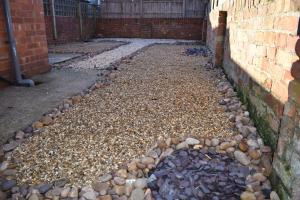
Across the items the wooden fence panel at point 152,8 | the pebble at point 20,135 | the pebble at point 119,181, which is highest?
the wooden fence panel at point 152,8

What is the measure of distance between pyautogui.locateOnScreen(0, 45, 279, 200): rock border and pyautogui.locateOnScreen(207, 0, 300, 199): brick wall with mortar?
13cm

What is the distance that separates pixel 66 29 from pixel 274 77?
1136 centimetres

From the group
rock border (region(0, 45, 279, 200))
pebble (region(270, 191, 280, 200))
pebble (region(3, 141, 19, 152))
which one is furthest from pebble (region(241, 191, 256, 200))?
pebble (region(3, 141, 19, 152))

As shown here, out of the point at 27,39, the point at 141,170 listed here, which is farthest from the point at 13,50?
the point at 141,170

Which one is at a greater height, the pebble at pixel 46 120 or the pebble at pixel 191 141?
the pebble at pixel 46 120

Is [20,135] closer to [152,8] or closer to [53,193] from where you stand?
[53,193]

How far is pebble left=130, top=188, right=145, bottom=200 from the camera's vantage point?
1.81m

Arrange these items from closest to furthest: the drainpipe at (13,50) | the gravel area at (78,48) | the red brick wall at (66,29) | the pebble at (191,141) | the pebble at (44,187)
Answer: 1. the pebble at (44,187)
2. the pebble at (191,141)
3. the drainpipe at (13,50)
4. the gravel area at (78,48)
5. the red brick wall at (66,29)

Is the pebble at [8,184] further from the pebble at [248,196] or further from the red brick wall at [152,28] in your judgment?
the red brick wall at [152,28]

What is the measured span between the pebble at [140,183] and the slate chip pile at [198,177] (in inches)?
1.7

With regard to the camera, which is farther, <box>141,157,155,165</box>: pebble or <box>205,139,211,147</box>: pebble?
<box>205,139,211,147</box>: pebble

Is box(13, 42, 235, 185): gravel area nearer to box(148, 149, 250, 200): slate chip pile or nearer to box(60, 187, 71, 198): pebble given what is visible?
box(60, 187, 71, 198): pebble

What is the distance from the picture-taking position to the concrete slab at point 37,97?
2.81m

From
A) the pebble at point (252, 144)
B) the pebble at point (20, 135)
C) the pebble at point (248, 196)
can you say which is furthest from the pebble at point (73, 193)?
the pebble at point (252, 144)
